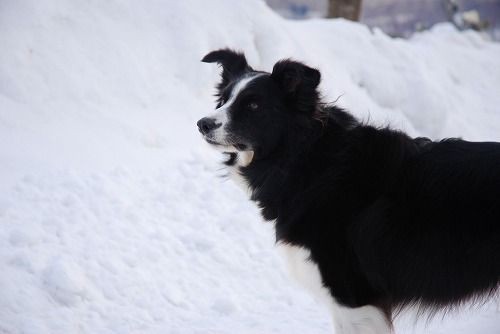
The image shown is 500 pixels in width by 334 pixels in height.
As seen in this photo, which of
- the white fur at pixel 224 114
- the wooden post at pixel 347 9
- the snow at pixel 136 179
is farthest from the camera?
the wooden post at pixel 347 9

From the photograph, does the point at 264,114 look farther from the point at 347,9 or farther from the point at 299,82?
the point at 347,9

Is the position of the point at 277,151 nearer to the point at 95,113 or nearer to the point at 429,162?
the point at 429,162

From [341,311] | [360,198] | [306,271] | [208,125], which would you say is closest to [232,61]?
[208,125]

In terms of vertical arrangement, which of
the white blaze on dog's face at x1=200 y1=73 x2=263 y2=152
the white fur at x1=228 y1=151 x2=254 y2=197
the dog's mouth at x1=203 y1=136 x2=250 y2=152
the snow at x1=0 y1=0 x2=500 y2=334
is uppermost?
the white blaze on dog's face at x1=200 y1=73 x2=263 y2=152

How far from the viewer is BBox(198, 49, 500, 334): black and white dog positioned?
3088 mm

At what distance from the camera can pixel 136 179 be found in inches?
228

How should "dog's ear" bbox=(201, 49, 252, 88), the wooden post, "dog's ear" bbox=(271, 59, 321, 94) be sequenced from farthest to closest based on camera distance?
the wooden post
"dog's ear" bbox=(201, 49, 252, 88)
"dog's ear" bbox=(271, 59, 321, 94)

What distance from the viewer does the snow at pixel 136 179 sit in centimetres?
425

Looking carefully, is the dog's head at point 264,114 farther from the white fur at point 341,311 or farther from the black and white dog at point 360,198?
the white fur at point 341,311

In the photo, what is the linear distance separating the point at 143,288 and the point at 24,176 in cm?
171

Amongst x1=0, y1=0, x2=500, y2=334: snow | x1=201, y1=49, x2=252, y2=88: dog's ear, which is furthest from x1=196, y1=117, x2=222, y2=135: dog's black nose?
x1=0, y1=0, x2=500, y2=334: snow

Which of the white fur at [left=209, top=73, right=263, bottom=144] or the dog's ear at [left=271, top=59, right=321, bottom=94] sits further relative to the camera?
the white fur at [left=209, top=73, right=263, bottom=144]

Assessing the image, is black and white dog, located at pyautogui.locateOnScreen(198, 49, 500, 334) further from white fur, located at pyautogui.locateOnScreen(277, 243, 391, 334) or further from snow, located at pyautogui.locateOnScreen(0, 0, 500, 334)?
snow, located at pyautogui.locateOnScreen(0, 0, 500, 334)

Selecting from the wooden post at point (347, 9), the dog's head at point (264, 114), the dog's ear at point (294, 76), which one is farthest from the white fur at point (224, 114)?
the wooden post at point (347, 9)
